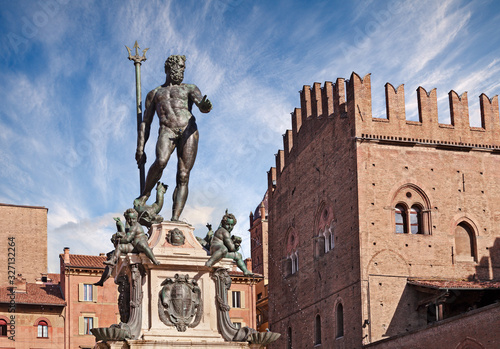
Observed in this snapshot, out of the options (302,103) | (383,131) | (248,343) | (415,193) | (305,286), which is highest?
(302,103)

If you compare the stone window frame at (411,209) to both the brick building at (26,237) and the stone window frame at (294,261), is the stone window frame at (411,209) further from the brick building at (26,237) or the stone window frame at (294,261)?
the brick building at (26,237)

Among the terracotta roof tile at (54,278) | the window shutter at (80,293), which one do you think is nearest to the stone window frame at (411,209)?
the window shutter at (80,293)

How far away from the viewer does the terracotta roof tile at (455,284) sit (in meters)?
32.2

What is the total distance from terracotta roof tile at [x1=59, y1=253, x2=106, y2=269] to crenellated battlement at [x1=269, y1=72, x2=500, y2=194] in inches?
652

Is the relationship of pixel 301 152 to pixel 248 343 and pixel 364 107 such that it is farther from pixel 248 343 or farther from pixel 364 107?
pixel 248 343

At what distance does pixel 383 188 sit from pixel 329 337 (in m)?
6.95

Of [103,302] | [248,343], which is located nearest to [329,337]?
[103,302]

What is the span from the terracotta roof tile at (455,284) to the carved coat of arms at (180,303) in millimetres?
23439

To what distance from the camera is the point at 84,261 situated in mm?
48094

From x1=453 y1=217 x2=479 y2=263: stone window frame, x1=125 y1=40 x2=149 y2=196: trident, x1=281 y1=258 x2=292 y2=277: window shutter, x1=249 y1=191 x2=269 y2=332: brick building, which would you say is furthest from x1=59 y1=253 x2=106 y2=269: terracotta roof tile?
x1=125 y1=40 x2=149 y2=196: trident

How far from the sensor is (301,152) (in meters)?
42.2

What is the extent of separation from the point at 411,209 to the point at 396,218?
0.81 meters

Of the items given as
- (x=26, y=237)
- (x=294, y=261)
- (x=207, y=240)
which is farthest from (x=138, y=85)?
(x=26, y=237)

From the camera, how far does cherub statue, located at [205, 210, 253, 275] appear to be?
10.2 meters
